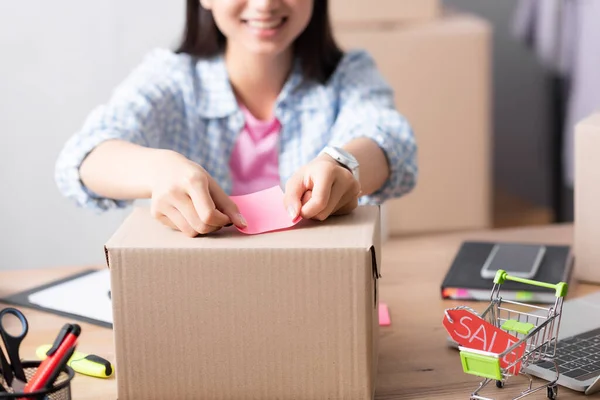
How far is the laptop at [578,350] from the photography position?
2.67ft

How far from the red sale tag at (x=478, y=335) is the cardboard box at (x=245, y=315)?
0.25 ft

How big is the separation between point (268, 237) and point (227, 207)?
0.24 feet

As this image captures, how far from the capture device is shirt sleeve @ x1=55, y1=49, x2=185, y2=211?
119 cm

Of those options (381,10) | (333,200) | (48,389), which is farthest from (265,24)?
(381,10)

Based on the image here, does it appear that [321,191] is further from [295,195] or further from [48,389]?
[48,389]

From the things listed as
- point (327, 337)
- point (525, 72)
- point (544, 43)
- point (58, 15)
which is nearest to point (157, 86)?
point (327, 337)

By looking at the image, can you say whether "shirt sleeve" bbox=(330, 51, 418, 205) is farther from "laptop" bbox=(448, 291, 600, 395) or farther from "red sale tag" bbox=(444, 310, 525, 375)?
"red sale tag" bbox=(444, 310, 525, 375)

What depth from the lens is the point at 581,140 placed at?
44.4 inches

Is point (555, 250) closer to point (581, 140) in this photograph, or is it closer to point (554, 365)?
point (581, 140)

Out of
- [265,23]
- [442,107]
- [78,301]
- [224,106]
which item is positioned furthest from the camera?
[442,107]

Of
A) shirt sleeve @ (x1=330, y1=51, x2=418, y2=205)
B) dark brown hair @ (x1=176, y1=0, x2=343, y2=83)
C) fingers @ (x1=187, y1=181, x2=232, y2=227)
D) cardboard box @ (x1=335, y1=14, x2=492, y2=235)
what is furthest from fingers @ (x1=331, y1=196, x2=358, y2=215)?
cardboard box @ (x1=335, y1=14, x2=492, y2=235)

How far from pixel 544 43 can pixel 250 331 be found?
2183mm

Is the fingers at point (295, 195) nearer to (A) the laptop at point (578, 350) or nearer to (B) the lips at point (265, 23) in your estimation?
(A) the laptop at point (578, 350)

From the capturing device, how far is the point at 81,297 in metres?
1.08
